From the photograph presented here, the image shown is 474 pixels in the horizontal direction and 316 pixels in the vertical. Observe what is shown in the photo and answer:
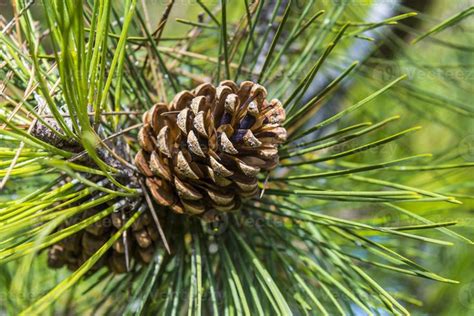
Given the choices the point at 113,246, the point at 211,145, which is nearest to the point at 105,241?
the point at 113,246

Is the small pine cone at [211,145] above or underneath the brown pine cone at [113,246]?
above

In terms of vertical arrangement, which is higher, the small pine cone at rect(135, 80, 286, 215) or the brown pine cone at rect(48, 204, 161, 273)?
the small pine cone at rect(135, 80, 286, 215)

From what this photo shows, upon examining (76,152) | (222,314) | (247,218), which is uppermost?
(76,152)

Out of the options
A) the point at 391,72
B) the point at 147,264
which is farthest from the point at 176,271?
the point at 391,72

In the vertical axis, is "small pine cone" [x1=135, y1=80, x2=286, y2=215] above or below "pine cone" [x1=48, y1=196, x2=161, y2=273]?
above

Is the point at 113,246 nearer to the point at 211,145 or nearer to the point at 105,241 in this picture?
the point at 105,241

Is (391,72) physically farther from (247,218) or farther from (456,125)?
(247,218)

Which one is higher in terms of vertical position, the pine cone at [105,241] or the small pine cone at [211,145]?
the small pine cone at [211,145]

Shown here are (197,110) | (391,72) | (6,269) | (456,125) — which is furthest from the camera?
(456,125)
